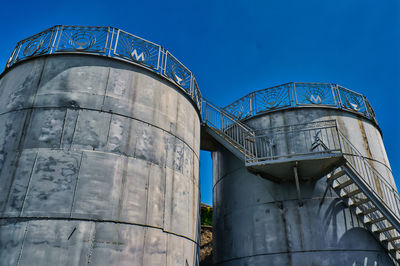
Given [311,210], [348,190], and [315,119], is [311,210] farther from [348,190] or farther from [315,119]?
[315,119]

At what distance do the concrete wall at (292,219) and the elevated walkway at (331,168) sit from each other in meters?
0.39

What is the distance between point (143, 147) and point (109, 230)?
2.43 meters

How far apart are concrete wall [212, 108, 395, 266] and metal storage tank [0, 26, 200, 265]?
8.92 ft

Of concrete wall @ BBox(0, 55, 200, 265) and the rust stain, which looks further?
the rust stain

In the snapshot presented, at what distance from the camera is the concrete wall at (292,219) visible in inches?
390

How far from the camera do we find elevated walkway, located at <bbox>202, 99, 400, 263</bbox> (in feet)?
30.6

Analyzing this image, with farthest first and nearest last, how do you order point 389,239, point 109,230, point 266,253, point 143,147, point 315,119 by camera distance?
point 315,119
point 266,253
point 389,239
point 143,147
point 109,230

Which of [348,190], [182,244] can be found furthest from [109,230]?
[348,190]

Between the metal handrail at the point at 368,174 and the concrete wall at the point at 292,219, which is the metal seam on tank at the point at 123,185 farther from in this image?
the metal handrail at the point at 368,174

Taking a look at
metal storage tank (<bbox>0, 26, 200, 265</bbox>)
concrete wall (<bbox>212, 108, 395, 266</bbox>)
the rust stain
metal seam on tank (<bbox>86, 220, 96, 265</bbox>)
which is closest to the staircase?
the rust stain

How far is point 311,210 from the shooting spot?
1050 cm

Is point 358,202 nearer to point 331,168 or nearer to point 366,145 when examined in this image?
point 331,168

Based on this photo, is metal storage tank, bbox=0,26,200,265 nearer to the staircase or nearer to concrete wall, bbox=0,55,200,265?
concrete wall, bbox=0,55,200,265

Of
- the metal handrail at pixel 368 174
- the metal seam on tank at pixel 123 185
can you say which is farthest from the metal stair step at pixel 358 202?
the metal seam on tank at pixel 123 185
